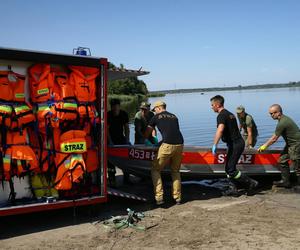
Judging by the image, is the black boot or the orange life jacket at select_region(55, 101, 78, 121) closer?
the orange life jacket at select_region(55, 101, 78, 121)

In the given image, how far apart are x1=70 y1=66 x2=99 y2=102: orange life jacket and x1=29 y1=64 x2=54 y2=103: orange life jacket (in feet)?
1.15

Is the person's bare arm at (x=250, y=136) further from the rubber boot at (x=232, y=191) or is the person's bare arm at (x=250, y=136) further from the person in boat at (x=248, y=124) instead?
the rubber boot at (x=232, y=191)

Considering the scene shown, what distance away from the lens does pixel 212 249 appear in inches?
194

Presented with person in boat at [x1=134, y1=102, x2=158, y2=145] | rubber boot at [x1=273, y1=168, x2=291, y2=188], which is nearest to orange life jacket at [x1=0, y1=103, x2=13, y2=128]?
person in boat at [x1=134, y1=102, x2=158, y2=145]

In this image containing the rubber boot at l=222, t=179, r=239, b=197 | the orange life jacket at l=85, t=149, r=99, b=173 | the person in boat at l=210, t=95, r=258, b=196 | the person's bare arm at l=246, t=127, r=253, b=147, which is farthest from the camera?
the person's bare arm at l=246, t=127, r=253, b=147

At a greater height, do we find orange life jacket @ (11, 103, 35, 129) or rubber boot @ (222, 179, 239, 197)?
orange life jacket @ (11, 103, 35, 129)

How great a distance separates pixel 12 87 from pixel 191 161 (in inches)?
152

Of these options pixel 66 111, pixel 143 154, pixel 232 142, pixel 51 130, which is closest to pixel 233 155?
pixel 232 142

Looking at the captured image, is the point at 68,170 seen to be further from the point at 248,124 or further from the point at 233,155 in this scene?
the point at 248,124

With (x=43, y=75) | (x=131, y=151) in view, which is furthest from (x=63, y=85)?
(x=131, y=151)

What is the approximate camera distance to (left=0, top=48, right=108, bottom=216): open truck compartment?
5.43 meters

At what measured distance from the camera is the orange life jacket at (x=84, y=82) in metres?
5.94

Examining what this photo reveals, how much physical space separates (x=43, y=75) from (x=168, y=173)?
323 centimetres

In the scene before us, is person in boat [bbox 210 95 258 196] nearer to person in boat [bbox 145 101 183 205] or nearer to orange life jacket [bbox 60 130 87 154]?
person in boat [bbox 145 101 183 205]
